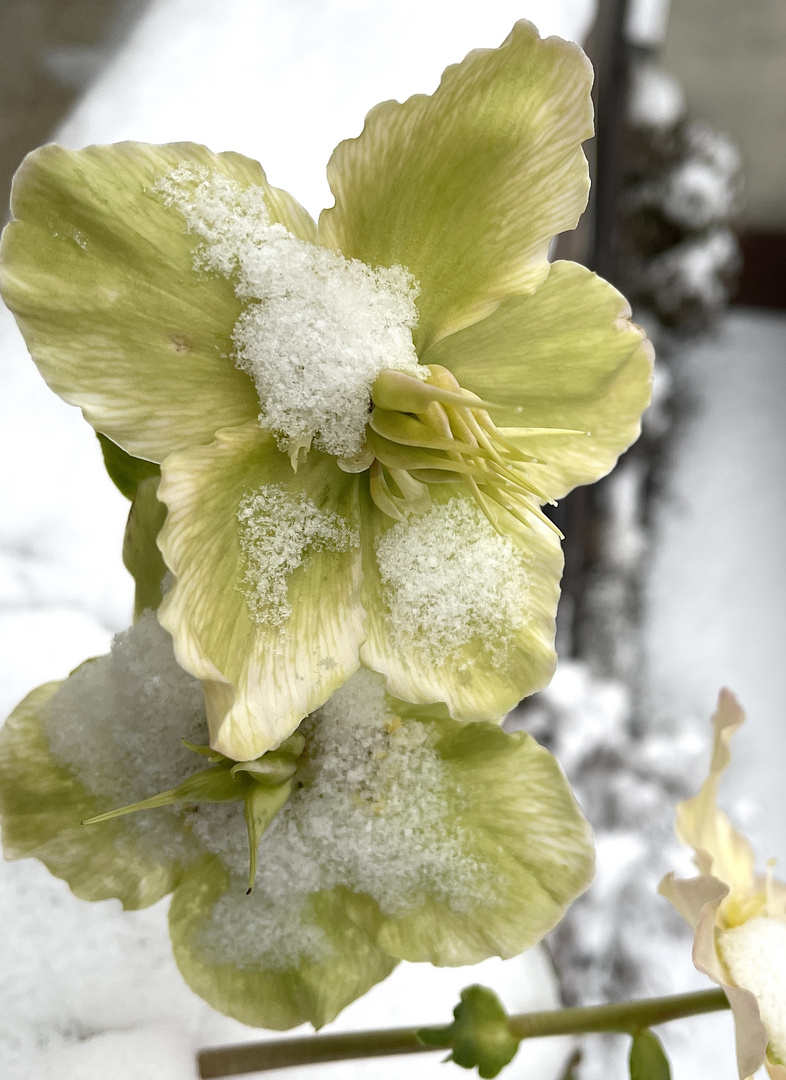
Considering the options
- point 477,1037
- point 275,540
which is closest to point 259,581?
point 275,540

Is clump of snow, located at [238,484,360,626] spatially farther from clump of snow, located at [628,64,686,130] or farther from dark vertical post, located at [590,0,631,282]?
clump of snow, located at [628,64,686,130]

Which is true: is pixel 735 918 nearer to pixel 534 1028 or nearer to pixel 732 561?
pixel 534 1028

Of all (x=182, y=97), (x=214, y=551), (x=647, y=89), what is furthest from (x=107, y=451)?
(x=647, y=89)

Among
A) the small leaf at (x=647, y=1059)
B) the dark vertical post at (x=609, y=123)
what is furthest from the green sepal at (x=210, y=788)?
the dark vertical post at (x=609, y=123)

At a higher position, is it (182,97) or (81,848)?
(182,97)

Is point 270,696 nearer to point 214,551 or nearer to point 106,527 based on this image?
point 214,551
